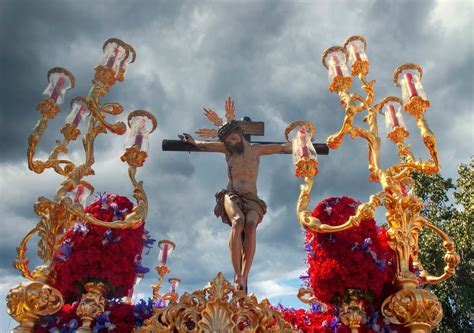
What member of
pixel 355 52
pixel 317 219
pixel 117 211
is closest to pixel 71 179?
pixel 117 211

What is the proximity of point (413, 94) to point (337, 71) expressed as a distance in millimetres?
1427

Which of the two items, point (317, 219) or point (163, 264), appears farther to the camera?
point (163, 264)

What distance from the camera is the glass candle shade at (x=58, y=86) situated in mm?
7469

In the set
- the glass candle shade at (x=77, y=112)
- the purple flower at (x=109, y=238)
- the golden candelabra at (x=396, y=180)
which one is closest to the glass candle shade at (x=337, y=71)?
the golden candelabra at (x=396, y=180)

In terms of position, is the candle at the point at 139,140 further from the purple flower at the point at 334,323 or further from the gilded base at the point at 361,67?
the gilded base at the point at 361,67

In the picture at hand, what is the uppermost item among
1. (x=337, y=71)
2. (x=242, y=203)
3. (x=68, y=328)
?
(x=337, y=71)

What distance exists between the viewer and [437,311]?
234 inches

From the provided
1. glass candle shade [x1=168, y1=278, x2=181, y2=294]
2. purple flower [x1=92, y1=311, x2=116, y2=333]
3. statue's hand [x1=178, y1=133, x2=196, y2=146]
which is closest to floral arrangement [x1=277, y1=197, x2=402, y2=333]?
purple flower [x1=92, y1=311, x2=116, y2=333]

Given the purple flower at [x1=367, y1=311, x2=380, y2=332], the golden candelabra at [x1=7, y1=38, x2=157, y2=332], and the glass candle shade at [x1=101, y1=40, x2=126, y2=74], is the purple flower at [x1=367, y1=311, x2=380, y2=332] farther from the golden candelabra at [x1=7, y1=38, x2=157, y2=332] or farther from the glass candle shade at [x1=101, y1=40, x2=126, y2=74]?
the glass candle shade at [x1=101, y1=40, x2=126, y2=74]

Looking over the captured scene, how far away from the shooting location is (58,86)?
7.59 meters

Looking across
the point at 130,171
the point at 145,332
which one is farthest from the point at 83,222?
the point at 145,332

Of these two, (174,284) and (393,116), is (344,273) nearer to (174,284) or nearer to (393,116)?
(393,116)

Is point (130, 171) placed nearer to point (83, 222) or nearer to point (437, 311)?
point (83, 222)

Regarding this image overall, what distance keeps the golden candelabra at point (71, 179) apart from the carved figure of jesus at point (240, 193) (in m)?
1.29
